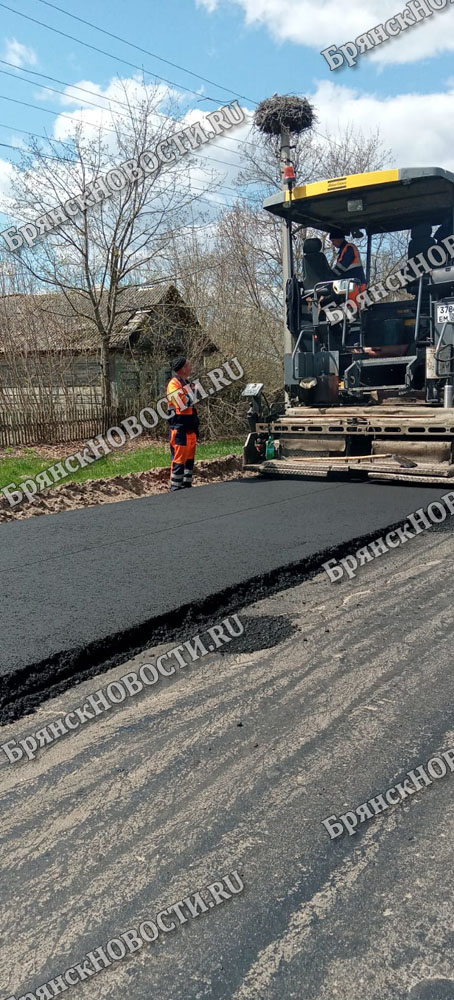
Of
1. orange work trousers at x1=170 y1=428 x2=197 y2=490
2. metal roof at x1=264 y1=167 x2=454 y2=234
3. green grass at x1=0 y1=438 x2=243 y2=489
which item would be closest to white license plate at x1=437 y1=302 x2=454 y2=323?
metal roof at x1=264 y1=167 x2=454 y2=234

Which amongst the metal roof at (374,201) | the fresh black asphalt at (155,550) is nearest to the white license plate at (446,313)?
the metal roof at (374,201)

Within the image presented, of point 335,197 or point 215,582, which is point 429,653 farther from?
point 335,197

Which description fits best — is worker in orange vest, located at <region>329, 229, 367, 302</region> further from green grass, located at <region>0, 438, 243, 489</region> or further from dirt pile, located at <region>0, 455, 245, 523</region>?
green grass, located at <region>0, 438, 243, 489</region>

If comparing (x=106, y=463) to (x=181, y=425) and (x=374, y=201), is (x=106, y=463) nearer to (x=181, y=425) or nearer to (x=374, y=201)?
(x=181, y=425)

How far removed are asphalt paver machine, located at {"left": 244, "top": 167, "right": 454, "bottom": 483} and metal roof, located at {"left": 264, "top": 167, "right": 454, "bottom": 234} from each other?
14 millimetres

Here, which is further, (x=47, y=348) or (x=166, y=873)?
(x=47, y=348)

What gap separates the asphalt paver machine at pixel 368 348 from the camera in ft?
26.7

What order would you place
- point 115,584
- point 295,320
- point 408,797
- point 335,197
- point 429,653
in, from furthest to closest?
point 295,320
point 335,197
point 115,584
point 429,653
point 408,797

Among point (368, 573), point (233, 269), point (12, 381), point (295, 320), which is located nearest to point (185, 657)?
point (368, 573)

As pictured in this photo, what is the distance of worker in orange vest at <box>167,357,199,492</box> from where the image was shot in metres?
8.86

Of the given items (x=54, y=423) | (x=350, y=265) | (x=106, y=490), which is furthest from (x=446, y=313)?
(x=54, y=423)

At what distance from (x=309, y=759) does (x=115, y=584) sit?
7.14 ft

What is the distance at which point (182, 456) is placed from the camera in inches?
356

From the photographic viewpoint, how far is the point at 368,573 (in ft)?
17.0
